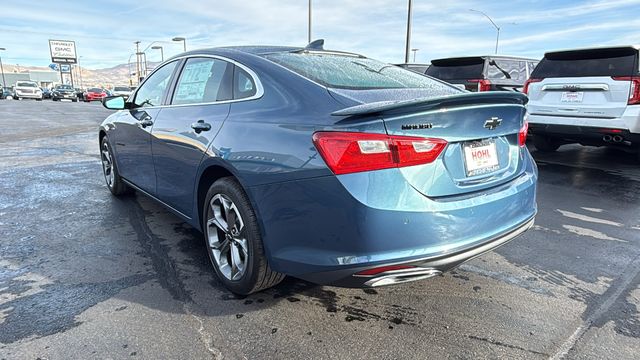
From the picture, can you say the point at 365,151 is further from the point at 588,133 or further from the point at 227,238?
the point at 588,133

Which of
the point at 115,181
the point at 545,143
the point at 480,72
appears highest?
the point at 480,72

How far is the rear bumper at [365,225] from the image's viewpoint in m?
1.98

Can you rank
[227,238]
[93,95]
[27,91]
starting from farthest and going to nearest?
[93,95]
[27,91]
[227,238]

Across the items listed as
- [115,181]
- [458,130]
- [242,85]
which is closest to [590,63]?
[458,130]

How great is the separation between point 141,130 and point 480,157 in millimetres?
2936

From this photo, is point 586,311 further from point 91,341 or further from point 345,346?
point 91,341

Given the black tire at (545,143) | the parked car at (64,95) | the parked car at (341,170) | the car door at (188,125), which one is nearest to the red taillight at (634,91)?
the black tire at (545,143)

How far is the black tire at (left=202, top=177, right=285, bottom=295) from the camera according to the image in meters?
2.45

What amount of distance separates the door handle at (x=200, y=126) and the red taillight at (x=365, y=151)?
1.11 meters

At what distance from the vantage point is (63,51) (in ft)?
267

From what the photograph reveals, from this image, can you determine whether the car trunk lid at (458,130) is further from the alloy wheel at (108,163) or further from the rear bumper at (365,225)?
the alloy wheel at (108,163)

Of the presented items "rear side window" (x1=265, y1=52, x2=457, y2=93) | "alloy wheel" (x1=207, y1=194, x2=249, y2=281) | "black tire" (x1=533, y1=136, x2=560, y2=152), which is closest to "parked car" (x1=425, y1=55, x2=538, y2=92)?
"black tire" (x1=533, y1=136, x2=560, y2=152)

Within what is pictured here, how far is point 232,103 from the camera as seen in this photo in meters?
2.73

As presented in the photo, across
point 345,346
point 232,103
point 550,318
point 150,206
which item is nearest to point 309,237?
point 345,346
